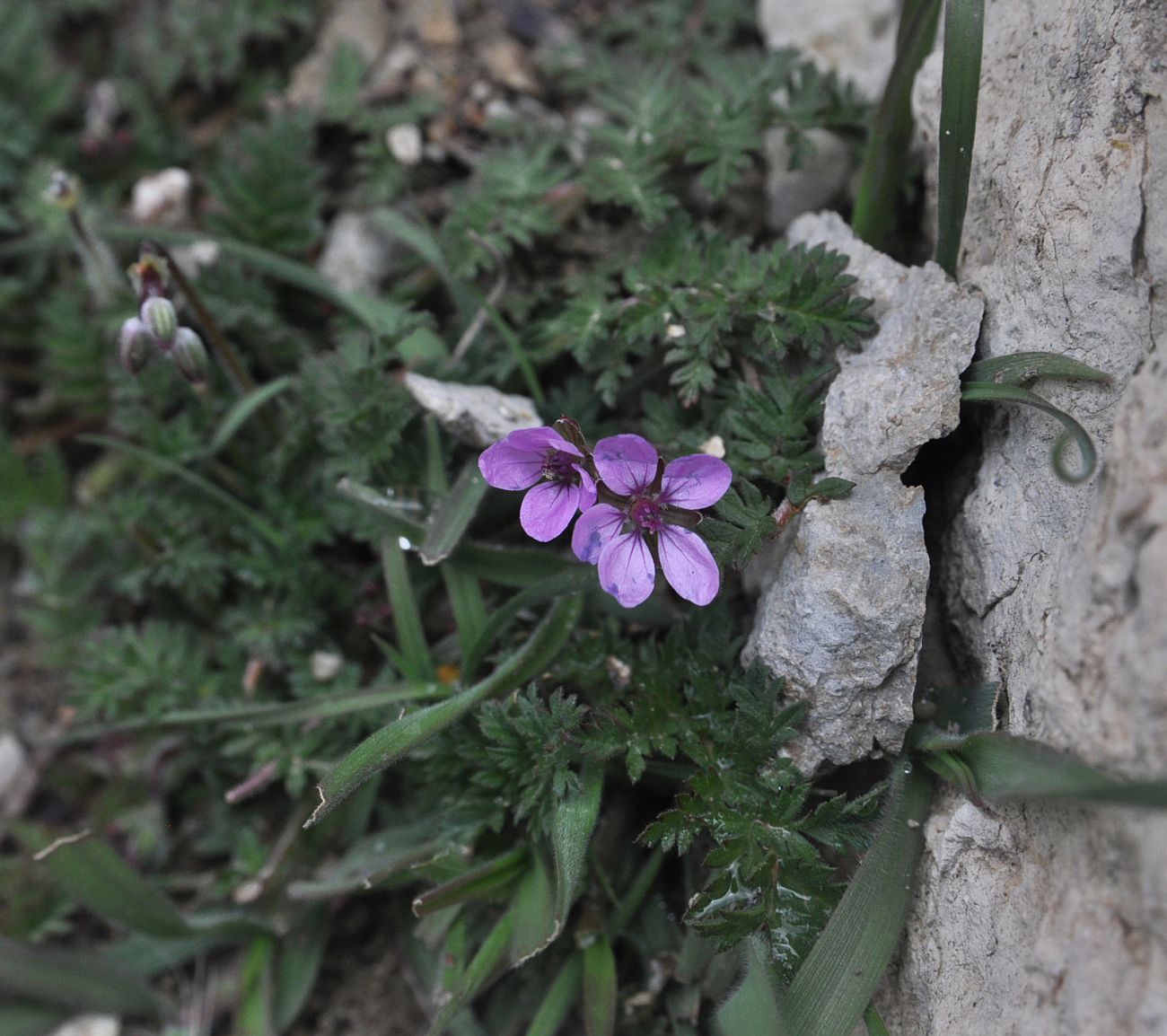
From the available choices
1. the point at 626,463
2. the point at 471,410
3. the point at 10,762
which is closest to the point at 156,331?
the point at 471,410

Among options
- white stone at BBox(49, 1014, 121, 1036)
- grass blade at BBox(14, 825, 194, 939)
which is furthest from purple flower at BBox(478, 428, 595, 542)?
white stone at BBox(49, 1014, 121, 1036)

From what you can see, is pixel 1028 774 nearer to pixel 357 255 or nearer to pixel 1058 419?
pixel 1058 419

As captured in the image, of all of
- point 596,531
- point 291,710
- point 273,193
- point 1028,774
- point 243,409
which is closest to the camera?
point 1028,774

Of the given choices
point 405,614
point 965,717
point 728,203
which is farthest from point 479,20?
point 965,717

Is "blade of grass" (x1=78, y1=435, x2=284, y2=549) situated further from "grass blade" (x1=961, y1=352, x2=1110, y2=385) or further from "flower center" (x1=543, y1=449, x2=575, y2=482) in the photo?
"grass blade" (x1=961, y1=352, x2=1110, y2=385)

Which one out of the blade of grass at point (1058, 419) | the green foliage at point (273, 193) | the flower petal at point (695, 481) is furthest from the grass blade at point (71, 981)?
the blade of grass at point (1058, 419)

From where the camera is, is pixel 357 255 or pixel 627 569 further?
pixel 357 255
